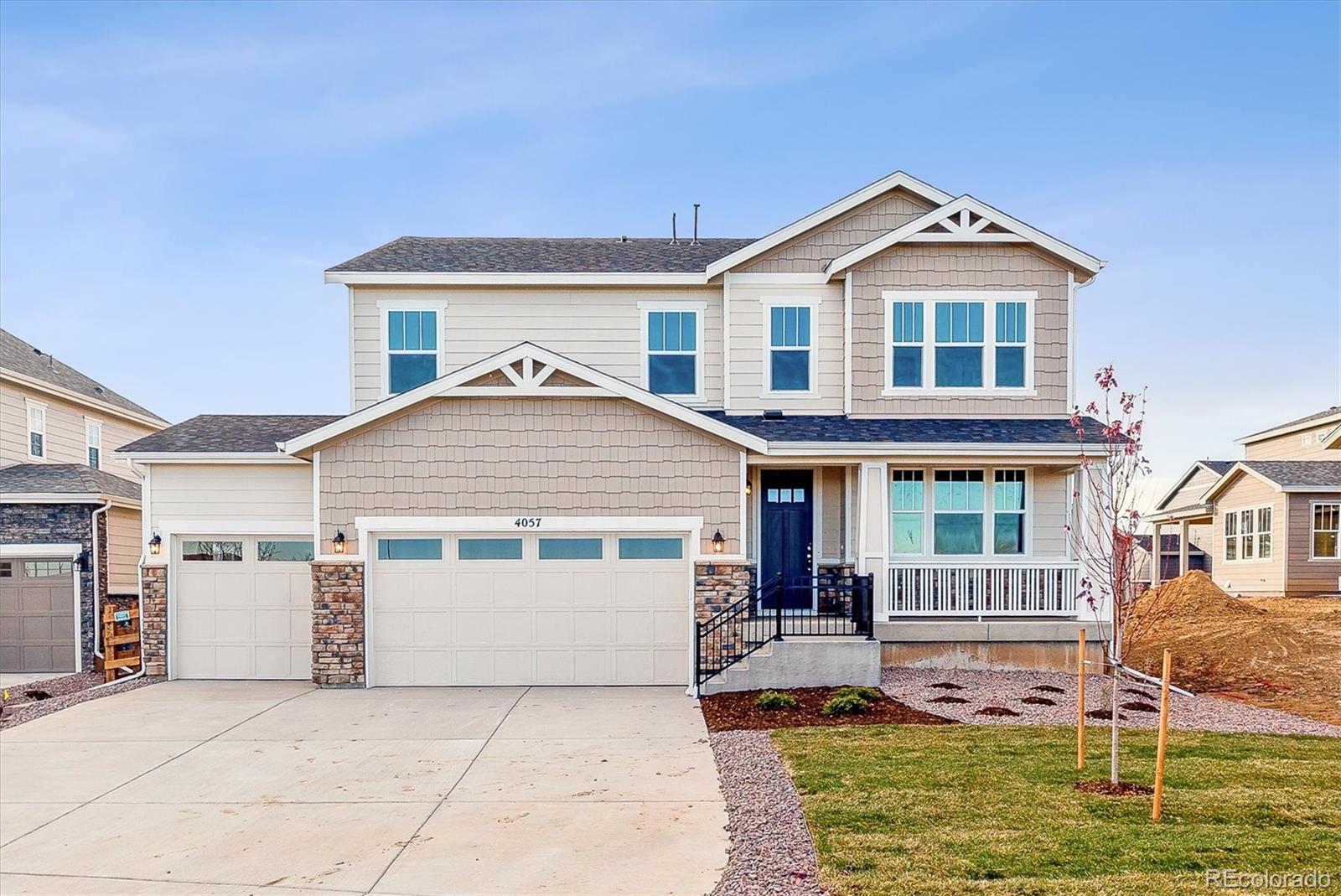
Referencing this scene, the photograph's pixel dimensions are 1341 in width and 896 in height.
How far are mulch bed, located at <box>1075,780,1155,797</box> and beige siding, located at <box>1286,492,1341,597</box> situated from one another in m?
21.1

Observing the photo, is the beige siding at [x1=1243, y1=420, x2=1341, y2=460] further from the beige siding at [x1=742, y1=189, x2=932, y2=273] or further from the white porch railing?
the beige siding at [x1=742, y1=189, x2=932, y2=273]

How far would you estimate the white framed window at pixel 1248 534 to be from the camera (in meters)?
24.4

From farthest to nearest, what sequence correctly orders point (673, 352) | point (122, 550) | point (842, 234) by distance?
point (122, 550) → point (673, 352) → point (842, 234)

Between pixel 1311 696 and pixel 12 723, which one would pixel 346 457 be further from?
pixel 1311 696

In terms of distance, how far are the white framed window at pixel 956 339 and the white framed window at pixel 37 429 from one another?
18478 millimetres

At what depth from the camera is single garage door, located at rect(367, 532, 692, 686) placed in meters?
11.9

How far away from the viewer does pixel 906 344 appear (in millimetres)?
13844

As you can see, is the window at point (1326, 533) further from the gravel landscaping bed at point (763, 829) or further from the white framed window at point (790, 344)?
the gravel landscaping bed at point (763, 829)

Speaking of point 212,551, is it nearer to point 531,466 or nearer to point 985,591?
point 531,466

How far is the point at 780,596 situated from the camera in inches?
440

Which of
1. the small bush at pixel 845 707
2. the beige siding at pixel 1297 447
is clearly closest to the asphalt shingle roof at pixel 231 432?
the small bush at pixel 845 707

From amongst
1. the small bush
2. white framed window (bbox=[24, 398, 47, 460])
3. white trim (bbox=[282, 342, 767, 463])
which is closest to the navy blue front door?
white trim (bbox=[282, 342, 767, 463])

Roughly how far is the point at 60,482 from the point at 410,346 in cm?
692

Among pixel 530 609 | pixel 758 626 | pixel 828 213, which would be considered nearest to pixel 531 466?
pixel 530 609
